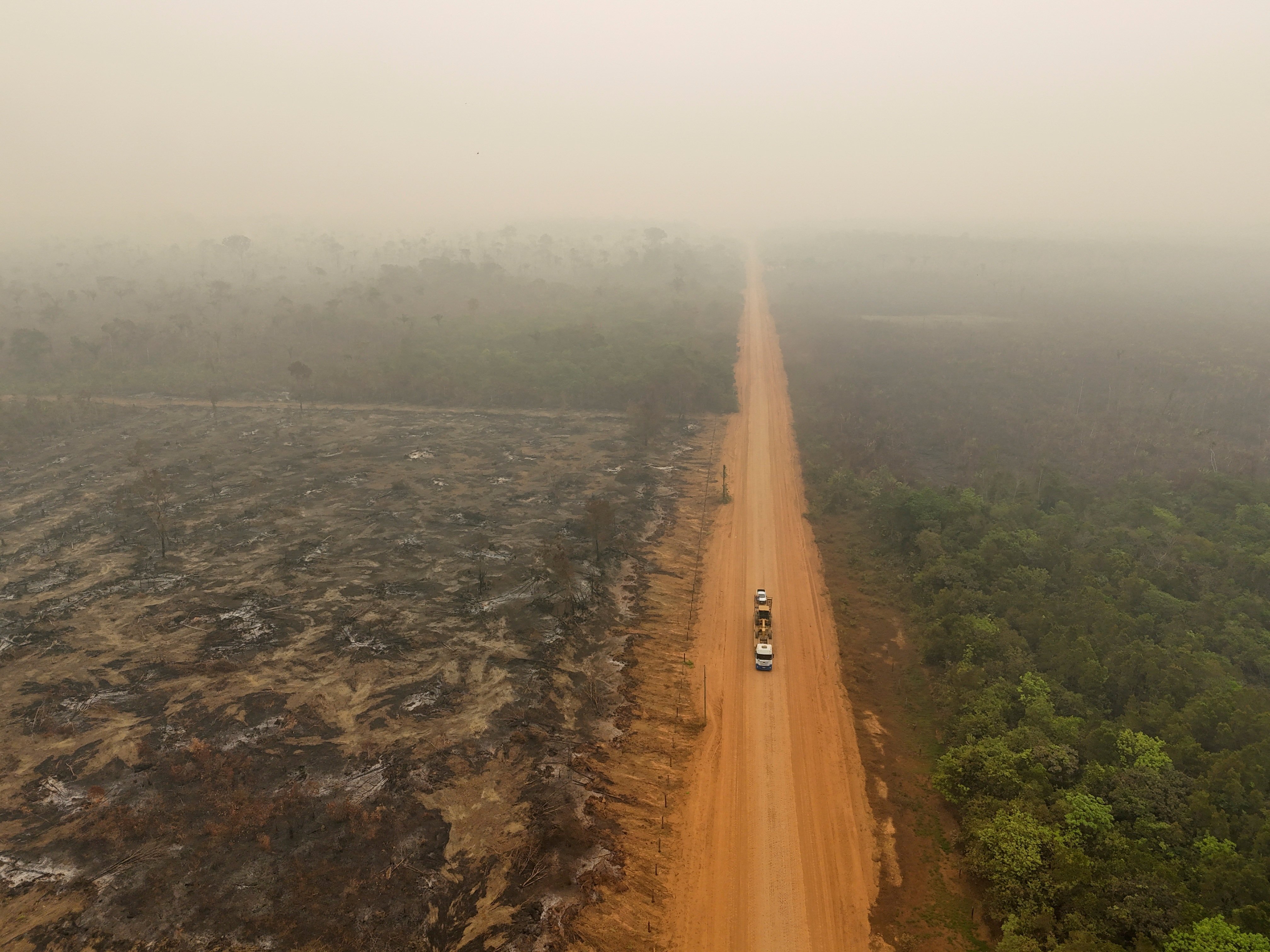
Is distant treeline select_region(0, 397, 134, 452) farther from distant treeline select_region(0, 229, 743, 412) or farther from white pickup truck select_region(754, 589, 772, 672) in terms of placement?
white pickup truck select_region(754, 589, 772, 672)

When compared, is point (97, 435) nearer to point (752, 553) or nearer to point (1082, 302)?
point (752, 553)

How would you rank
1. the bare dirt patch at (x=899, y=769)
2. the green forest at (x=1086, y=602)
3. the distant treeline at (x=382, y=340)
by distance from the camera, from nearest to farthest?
1. the green forest at (x=1086, y=602)
2. the bare dirt patch at (x=899, y=769)
3. the distant treeline at (x=382, y=340)

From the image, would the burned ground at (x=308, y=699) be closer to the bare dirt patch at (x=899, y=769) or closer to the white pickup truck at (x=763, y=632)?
the white pickup truck at (x=763, y=632)

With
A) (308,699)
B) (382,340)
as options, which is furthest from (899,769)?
(382,340)

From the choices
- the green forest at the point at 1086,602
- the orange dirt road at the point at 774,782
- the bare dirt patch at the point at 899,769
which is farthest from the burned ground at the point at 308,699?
the green forest at the point at 1086,602

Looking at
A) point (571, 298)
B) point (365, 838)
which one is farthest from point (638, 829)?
point (571, 298)

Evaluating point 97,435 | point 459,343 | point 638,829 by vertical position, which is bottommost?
point 638,829

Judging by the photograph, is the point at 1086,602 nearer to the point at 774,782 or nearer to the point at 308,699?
the point at 774,782
